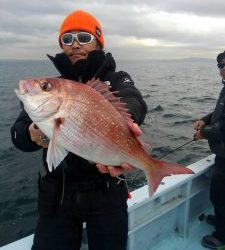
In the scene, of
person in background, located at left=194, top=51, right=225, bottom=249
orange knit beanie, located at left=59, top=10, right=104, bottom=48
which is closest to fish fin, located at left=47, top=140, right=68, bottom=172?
orange knit beanie, located at left=59, top=10, right=104, bottom=48

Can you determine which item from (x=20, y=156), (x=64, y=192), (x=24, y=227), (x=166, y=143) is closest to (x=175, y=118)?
(x=166, y=143)

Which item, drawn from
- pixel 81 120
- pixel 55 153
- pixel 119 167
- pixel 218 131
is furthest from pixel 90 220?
pixel 218 131

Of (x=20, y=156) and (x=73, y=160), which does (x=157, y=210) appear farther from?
(x=20, y=156)

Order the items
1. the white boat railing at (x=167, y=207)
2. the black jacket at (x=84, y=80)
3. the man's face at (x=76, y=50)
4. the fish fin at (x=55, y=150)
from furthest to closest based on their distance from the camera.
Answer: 1. the white boat railing at (x=167, y=207)
2. the man's face at (x=76, y=50)
3. the black jacket at (x=84, y=80)
4. the fish fin at (x=55, y=150)

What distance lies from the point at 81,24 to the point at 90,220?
1980mm

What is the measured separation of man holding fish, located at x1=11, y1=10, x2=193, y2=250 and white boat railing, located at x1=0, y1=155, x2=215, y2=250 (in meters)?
1.05

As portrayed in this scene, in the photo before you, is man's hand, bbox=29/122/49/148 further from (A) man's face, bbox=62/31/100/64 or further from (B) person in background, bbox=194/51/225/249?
(B) person in background, bbox=194/51/225/249

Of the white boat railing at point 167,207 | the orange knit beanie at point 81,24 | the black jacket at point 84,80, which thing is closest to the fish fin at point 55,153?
the black jacket at point 84,80

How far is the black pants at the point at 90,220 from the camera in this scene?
318cm

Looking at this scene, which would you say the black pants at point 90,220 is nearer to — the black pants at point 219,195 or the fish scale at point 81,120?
the fish scale at point 81,120

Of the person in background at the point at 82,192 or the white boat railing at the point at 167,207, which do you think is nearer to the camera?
the person in background at the point at 82,192

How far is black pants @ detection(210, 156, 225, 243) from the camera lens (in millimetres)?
5117

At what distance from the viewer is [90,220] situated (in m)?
3.22

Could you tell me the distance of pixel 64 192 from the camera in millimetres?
3258
